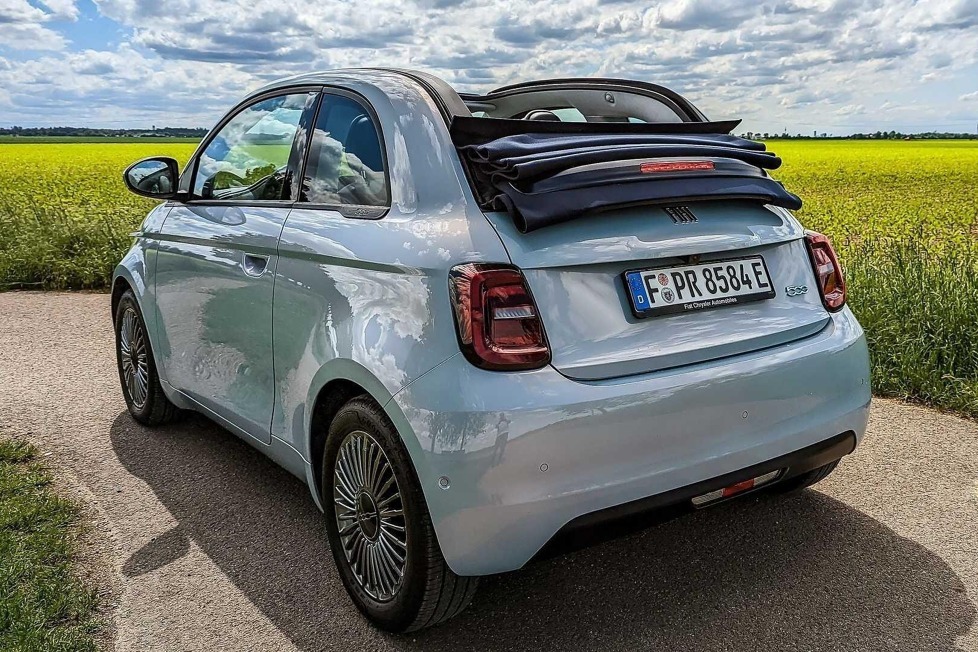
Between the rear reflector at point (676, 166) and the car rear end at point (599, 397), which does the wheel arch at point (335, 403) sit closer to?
the car rear end at point (599, 397)

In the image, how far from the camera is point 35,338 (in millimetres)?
7680

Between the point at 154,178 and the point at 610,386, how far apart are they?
2.91m

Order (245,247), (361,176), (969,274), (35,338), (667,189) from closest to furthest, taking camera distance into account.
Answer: (667,189) < (361,176) < (245,247) < (969,274) < (35,338)

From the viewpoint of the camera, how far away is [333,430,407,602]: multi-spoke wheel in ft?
9.53

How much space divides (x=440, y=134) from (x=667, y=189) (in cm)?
75

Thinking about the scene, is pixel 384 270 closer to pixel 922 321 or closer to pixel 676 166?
pixel 676 166

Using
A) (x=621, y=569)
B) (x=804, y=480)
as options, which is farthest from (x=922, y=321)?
(x=621, y=569)

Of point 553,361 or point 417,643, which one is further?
point 417,643

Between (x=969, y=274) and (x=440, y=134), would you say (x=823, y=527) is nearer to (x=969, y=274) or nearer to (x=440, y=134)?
(x=440, y=134)

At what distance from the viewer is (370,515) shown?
3027 millimetres

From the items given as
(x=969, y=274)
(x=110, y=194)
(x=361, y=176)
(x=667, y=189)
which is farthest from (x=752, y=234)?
(x=110, y=194)

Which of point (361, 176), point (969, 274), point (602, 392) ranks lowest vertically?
point (969, 274)

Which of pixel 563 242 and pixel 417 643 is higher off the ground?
pixel 563 242

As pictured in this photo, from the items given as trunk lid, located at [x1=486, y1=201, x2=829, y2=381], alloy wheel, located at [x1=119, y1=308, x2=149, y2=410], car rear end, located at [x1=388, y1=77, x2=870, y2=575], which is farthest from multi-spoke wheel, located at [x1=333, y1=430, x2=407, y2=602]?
alloy wheel, located at [x1=119, y1=308, x2=149, y2=410]
